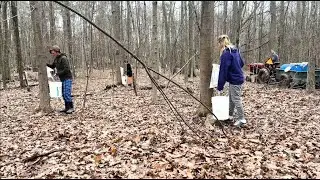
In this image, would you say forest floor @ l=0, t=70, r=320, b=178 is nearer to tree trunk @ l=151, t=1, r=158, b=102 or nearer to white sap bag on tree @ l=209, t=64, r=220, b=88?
white sap bag on tree @ l=209, t=64, r=220, b=88

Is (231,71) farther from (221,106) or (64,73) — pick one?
(64,73)

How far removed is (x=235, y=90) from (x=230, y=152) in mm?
1886

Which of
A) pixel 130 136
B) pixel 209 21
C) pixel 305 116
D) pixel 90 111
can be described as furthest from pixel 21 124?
pixel 305 116

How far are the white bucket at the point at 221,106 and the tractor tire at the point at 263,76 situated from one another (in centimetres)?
926

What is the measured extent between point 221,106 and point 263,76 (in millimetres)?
9578

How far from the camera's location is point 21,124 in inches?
285

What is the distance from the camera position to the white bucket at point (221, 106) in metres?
6.11

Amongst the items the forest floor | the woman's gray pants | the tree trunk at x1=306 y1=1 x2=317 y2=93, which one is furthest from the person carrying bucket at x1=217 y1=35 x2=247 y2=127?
the tree trunk at x1=306 y1=1 x2=317 y2=93

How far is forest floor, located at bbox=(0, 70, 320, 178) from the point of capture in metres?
3.90

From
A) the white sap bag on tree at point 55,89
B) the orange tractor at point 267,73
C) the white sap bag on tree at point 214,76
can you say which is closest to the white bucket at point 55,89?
the white sap bag on tree at point 55,89

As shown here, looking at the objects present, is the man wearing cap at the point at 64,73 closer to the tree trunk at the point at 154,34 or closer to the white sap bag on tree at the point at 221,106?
the tree trunk at the point at 154,34

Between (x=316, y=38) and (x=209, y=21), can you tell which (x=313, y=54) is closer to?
(x=316, y=38)

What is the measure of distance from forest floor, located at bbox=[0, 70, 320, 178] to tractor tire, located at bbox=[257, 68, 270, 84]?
641 cm

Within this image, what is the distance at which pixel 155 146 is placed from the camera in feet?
15.9
